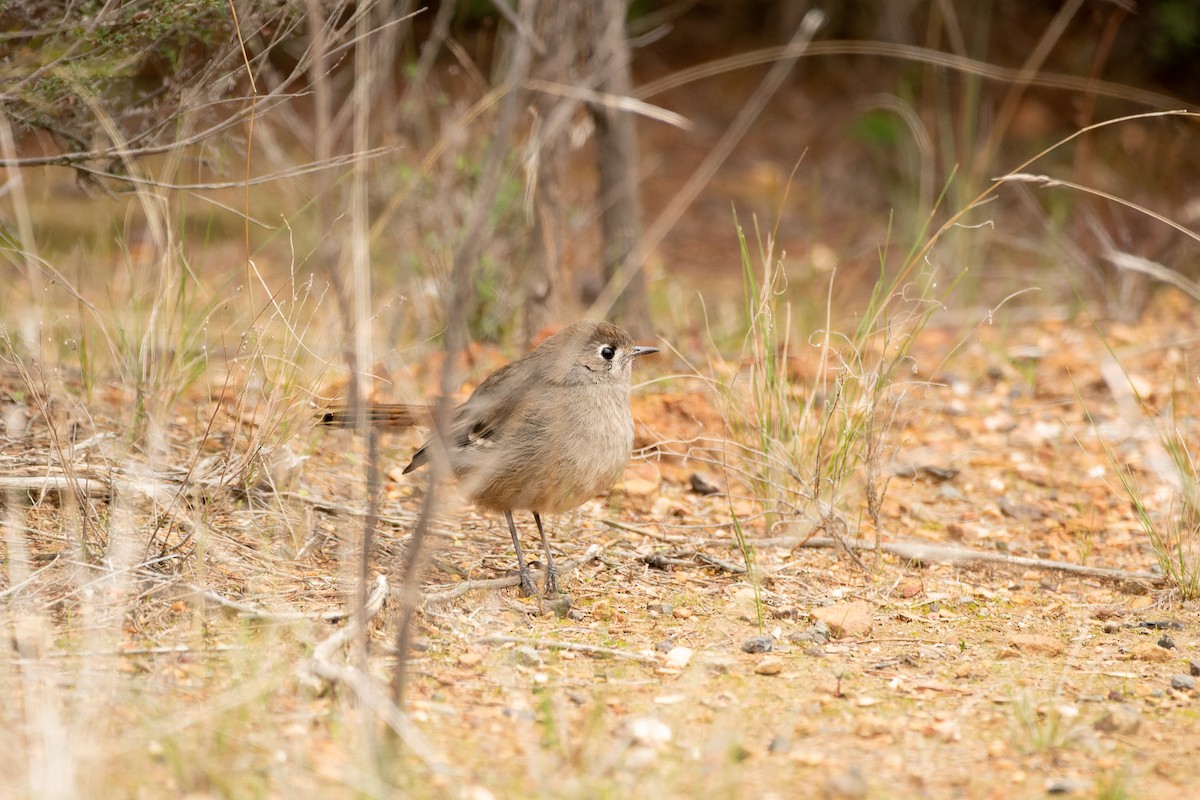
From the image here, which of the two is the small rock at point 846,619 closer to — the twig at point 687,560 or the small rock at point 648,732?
the twig at point 687,560

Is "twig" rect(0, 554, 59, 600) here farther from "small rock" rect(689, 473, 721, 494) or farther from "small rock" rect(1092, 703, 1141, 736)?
"small rock" rect(1092, 703, 1141, 736)

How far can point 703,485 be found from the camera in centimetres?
500

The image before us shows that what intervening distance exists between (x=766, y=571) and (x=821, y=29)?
28.3 ft

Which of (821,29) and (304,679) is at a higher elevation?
(821,29)

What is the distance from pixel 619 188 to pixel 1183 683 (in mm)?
3902

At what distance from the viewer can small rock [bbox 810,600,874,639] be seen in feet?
11.9

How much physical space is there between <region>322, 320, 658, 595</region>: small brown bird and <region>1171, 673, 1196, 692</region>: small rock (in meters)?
1.76

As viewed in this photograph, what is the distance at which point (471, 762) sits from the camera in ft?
8.79

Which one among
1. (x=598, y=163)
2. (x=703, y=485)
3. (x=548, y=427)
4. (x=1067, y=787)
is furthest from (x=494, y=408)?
(x=598, y=163)

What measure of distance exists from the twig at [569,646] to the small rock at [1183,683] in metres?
1.36

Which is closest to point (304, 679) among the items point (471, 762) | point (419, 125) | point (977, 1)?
point (471, 762)

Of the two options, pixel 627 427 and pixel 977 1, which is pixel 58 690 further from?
pixel 977 1

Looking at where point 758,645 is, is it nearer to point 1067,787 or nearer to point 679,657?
point 679,657

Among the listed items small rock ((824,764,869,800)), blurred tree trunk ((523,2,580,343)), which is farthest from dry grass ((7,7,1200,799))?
blurred tree trunk ((523,2,580,343))
